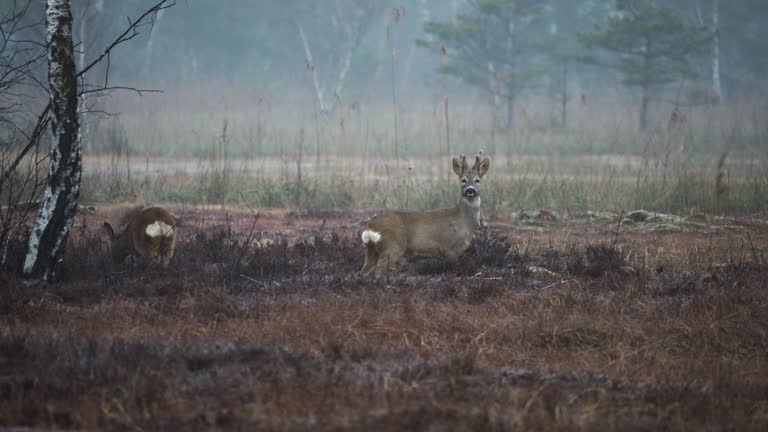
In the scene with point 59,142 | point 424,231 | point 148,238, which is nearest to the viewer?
point 59,142

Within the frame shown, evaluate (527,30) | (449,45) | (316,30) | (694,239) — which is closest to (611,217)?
(694,239)

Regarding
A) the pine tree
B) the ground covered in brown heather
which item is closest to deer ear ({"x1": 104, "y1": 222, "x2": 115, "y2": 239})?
the ground covered in brown heather

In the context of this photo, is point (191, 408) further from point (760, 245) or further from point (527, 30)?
point (527, 30)

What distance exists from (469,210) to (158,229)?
3215 mm

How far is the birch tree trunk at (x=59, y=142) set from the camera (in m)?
7.28

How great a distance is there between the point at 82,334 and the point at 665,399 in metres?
3.89

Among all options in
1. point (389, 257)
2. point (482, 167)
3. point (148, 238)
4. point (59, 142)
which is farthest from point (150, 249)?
point (482, 167)

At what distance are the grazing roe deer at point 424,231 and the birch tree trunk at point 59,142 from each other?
2.78 meters

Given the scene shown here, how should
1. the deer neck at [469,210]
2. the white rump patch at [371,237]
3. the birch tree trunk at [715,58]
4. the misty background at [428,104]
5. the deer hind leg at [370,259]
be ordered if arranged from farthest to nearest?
1. the birch tree trunk at [715,58]
2. the misty background at [428,104]
3. the deer neck at [469,210]
4. the deer hind leg at [370,259]
5. the white rump patch at [371,237]

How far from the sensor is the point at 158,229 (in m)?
8.45

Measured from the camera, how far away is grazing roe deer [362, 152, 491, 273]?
8391 millimetres

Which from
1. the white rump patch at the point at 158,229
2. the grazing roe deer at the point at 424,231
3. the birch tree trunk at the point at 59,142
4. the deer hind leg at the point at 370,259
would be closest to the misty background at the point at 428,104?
the birch tree trunk at the point at 59,142

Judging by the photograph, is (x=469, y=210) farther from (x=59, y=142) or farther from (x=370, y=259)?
(x=59, y=142)

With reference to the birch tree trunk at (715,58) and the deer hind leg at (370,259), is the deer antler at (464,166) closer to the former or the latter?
the deer hind leg at (370,259)
